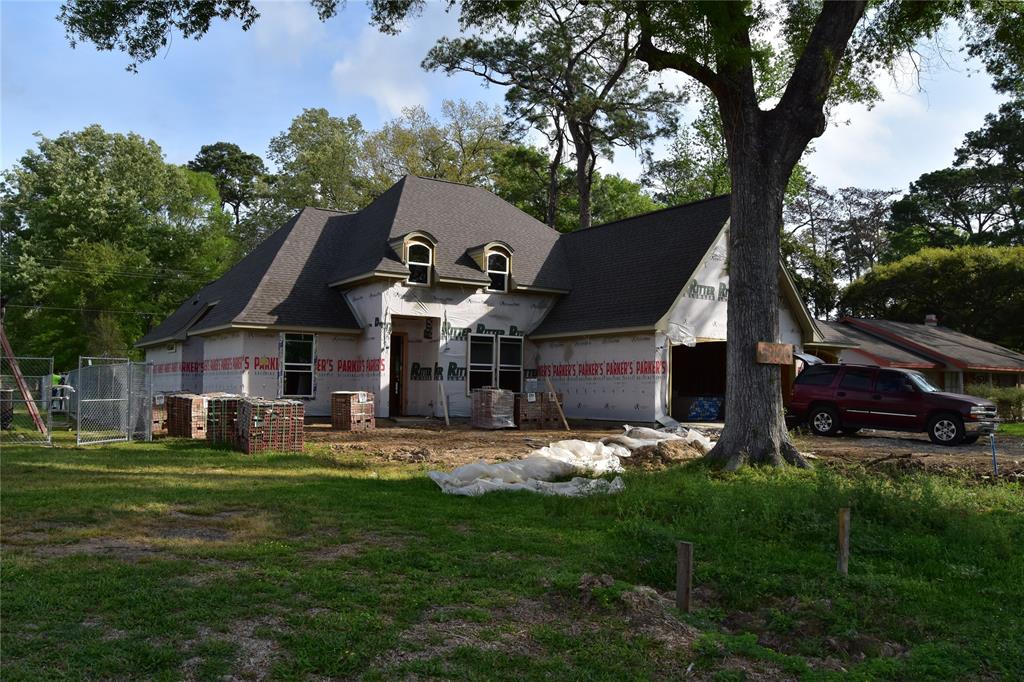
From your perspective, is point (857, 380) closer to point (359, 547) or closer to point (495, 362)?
point (495, 362)

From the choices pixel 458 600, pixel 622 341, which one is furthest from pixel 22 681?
pixel 622 341

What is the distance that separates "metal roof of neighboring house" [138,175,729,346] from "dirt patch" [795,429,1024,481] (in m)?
6.51

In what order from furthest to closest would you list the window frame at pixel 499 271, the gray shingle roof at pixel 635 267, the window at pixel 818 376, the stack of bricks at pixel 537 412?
1. the window frame at pixel 499 271
2. the gray shingle roof at pixel 635 267
3. the stack of bricks at pixel 537 412
4. the window at pixel 818 376

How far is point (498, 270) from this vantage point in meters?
26.7

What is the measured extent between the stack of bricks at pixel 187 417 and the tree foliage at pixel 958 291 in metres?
39.6

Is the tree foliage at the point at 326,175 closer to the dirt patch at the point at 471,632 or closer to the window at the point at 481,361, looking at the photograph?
the window at the point at 481,361

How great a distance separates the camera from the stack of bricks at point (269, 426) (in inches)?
587

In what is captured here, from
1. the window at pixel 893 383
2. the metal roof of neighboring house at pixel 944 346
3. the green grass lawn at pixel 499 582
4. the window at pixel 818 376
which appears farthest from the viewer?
the metal roof of neighboring house at pixel 944 346

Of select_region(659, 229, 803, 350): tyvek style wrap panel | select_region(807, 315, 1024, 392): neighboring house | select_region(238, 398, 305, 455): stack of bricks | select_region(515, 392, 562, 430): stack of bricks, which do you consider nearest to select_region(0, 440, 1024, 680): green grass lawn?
select_region(238, 398, 305, 455): stack of bricks

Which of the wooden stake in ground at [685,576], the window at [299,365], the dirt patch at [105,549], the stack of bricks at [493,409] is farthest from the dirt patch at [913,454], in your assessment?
the window at [299,365]

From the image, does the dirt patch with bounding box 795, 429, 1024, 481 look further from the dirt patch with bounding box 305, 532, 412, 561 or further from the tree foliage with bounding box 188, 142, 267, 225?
the tree foliage with bounding box 188, 142, 267, 225

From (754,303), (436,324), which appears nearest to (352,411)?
(436,324)

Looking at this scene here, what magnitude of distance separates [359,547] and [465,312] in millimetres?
18454

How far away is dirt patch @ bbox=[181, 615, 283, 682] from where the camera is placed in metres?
4.43
